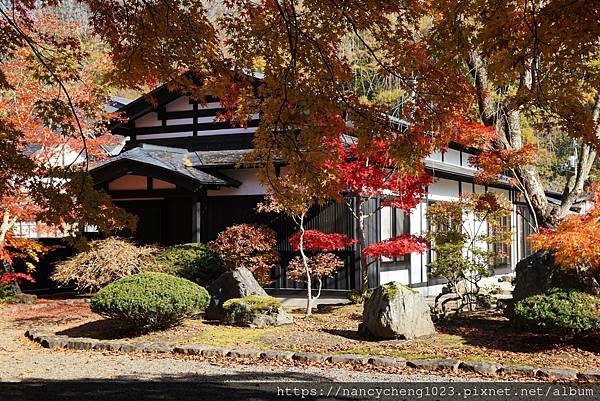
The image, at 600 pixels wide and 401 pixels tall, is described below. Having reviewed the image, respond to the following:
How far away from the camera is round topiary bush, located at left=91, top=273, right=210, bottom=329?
992cm

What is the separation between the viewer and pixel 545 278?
988cm

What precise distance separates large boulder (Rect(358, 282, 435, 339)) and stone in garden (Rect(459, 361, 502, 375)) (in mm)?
1830

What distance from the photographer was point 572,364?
771 centimetres

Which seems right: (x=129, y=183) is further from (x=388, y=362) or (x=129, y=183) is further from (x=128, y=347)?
(x=388, y=362)

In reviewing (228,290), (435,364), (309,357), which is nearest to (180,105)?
(228,290)

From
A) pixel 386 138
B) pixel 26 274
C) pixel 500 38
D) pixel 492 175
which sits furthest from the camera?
pixel 26 274

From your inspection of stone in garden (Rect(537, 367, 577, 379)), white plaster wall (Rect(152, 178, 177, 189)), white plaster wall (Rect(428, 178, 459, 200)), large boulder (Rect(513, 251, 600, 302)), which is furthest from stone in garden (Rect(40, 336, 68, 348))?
white plaster wall (Rect(428, 178, 459, 200))

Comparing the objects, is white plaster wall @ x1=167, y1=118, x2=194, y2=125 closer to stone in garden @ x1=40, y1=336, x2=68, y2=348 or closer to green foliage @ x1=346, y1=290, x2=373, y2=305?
green foliage @ x1=346, y1=290, x2=373, y2=305

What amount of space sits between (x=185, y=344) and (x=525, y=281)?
5.53m

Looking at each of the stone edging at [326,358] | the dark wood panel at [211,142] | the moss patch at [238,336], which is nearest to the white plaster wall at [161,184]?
the dark wood panel at [211,142]

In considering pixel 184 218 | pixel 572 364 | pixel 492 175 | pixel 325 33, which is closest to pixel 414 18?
pixel 325 33

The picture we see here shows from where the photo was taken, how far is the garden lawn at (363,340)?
829 centimetres

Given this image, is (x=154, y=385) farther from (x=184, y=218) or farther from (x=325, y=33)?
(x=184, y=218)

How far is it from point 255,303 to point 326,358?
323 centimetres
